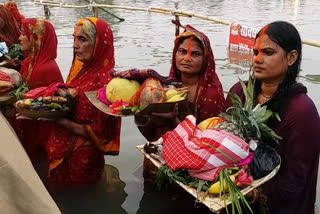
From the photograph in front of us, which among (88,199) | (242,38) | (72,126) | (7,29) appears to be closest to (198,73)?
(72,126)

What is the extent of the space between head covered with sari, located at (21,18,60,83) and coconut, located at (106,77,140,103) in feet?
3.85

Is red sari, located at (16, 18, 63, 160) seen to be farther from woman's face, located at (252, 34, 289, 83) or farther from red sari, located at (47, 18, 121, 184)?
woman's face, located at (252, 34, 289, 83)

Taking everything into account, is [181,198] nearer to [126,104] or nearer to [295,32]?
[126,104]

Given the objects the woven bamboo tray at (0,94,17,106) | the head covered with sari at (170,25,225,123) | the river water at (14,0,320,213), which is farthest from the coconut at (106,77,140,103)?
the river water at (14,0,320,213)

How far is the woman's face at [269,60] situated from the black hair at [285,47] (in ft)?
0.09

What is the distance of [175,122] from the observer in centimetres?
257

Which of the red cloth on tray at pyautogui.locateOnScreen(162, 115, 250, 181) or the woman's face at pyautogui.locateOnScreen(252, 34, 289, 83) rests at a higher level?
the woman's face at pyautogui.locateOnScreen(252, 34, 289, 83)

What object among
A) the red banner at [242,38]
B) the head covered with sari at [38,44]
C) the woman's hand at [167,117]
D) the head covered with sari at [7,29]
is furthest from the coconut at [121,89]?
the red banner at [242,38]

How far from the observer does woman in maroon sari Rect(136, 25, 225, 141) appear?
8.94 feet

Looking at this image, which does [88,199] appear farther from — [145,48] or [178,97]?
[145,48]

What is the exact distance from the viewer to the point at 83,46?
3.02m

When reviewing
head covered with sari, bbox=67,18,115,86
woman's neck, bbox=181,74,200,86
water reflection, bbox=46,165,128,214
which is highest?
head covered with sari, bbox=67,18,115,86

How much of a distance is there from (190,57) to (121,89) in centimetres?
63

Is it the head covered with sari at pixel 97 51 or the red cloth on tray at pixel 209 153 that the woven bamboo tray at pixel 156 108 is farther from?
the head covered with sari at pixel 97 51
